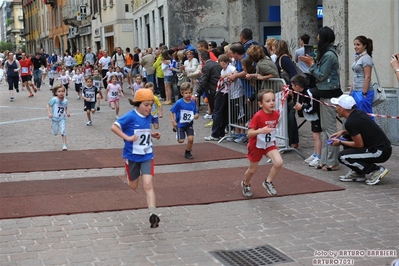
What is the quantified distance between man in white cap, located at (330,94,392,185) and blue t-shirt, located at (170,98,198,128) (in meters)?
3.13

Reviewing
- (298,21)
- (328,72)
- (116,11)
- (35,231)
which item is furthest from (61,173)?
(116,11)

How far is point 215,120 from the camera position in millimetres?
13547

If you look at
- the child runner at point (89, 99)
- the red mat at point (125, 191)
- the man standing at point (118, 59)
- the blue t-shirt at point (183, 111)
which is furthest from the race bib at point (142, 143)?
the man standing at point (118, 59)

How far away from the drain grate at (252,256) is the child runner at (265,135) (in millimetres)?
2048

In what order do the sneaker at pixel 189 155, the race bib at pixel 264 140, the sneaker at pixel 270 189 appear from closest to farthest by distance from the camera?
1. the race bib at pixel 264 140
2. the sneaker at pixel 270 189
3. the sneaker at pixel 189 155

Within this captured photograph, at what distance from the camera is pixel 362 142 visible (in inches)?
348

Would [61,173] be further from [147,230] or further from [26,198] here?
[147,230]

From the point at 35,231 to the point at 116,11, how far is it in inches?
1389

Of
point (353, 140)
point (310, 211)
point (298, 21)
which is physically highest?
point (298, 21)

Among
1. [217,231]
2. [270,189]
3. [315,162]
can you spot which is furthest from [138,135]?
[315,162]

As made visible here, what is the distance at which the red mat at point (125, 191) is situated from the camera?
7949 millimetres

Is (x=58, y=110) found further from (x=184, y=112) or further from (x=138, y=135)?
(x=138, y=135)

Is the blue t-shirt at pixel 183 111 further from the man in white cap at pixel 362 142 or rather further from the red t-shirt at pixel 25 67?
the red t-shirt at pixel 25 67

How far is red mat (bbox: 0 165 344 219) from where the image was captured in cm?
795
